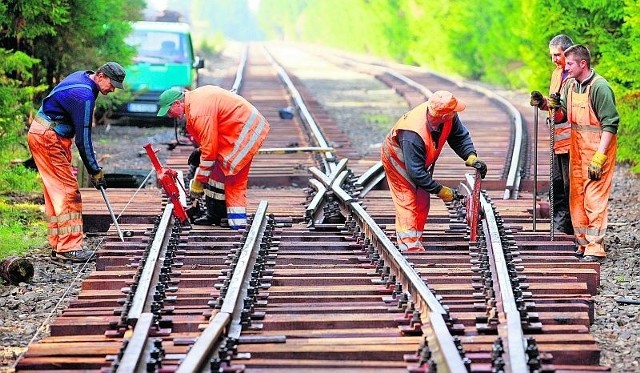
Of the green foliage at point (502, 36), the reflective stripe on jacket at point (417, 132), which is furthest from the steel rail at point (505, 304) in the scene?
the green foliage at point (502, 36)

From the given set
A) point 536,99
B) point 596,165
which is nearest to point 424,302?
point 596,165

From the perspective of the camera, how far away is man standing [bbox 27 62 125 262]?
8695 millimetres

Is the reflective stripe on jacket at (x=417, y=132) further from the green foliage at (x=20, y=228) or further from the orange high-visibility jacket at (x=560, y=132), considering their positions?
the green foliage at (x=20, y=228)

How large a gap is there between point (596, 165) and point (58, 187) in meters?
4.10

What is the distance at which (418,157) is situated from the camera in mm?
8070

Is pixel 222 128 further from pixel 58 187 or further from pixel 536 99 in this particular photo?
pixel 536 99

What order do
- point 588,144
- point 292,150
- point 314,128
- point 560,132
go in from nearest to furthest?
point 588,144 < point 560,132 < point 292,150 < point 314,128

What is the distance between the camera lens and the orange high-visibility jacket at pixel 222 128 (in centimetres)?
869

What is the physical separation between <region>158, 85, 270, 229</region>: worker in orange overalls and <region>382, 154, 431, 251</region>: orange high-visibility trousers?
125cm

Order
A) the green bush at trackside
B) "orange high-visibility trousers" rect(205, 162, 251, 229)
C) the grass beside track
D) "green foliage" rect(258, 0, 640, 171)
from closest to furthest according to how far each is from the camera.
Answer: "orange high-visibility trousers" rect(205, 162, 251, 229), the grass beside track, the green bush at trackside, "green foliage" rect(258, 0, 640, 171)

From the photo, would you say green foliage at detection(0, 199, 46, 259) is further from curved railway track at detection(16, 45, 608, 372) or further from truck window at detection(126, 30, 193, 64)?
truck window at detection(126, 30, 193, 64)

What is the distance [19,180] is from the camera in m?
10.6

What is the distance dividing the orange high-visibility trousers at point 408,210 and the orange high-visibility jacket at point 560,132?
1.46 meters

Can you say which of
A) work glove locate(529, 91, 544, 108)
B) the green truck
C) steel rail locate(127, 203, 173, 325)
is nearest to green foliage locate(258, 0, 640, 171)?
work glove locate(529, 91, 544, 108)
